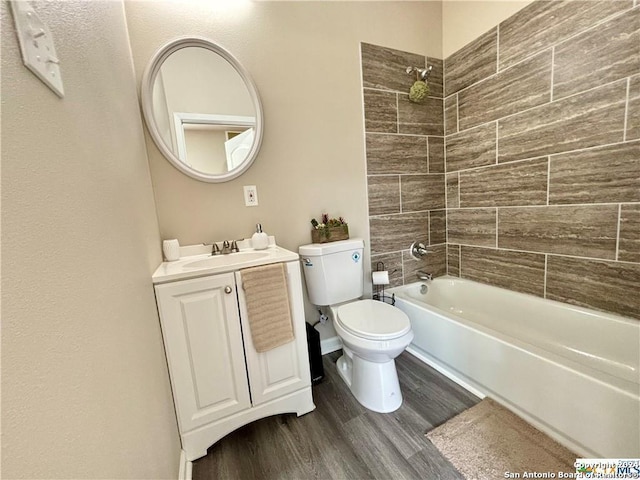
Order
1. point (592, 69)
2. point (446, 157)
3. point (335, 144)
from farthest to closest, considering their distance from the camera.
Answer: point (446, 157), point (335, 144), point (592, 69)

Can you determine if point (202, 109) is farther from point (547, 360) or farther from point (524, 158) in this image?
point (547, 360)

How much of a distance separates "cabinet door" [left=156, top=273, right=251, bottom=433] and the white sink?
0.23 m

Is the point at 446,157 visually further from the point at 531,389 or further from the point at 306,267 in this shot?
the point at 531,389

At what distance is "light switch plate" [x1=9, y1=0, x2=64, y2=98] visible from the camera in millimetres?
372

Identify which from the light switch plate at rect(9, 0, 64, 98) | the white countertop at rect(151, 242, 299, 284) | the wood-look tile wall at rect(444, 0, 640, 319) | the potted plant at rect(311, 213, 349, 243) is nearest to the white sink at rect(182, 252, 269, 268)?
the white countertop at rect(151, 242, 299, 284)

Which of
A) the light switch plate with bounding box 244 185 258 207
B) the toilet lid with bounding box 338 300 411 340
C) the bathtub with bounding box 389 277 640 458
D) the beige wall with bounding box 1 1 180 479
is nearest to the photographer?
the beige wall with bounding box 1 1 180 479

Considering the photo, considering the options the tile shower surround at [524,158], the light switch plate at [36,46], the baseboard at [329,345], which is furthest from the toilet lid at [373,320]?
the light switch plate at [36,46]

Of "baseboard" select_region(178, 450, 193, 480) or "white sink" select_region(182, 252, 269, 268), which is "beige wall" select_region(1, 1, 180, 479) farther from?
"white sink" select_region(182, 252, 269, 268)

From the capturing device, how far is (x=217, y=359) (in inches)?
45.7

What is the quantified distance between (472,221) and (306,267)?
4.63 feet

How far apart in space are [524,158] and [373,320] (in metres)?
1.45

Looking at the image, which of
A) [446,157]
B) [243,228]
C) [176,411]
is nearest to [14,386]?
[176,411]

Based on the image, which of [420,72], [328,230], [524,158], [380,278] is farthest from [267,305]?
[420,72]

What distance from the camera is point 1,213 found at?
12.3 inches
